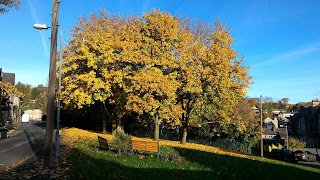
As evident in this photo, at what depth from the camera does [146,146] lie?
49.3 ft

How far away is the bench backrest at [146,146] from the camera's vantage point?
14.8 m

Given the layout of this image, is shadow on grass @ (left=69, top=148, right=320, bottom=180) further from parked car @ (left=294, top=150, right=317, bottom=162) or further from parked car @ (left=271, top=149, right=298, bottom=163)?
parked car @ (left=294, top=150, right=317, bottom=162)

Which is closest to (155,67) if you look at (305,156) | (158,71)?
(158,71)

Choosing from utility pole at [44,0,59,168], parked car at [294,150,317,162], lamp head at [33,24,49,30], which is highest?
lamp head at [33,24,49,30]

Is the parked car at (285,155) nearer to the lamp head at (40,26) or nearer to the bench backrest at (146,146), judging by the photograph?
the bench backrest at (146,146)

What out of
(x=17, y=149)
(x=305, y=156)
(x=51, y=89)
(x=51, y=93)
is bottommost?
(x=305, y=156)

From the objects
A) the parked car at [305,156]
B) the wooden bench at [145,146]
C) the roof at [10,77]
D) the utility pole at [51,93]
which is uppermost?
the roof at [10,77]

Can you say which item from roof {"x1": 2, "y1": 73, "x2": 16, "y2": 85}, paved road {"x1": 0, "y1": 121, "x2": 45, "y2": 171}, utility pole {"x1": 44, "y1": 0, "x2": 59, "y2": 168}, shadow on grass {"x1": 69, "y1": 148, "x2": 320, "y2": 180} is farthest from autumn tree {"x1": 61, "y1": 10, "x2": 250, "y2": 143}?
roof {"x1": 2, "y1": 73, "x2": 16, "y2": 85}

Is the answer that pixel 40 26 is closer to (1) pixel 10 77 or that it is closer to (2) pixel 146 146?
(2) pixel 146 146

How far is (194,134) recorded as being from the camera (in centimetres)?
4306

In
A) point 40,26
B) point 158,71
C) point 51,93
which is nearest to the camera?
point 51,93

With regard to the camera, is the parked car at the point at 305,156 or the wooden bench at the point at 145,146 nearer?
the wooden bench at the point at 145,146

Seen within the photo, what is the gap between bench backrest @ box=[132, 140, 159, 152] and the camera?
14.8 m

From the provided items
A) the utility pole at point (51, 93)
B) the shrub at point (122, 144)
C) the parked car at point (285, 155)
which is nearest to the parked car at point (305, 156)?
the parked car at point (285, 155)
